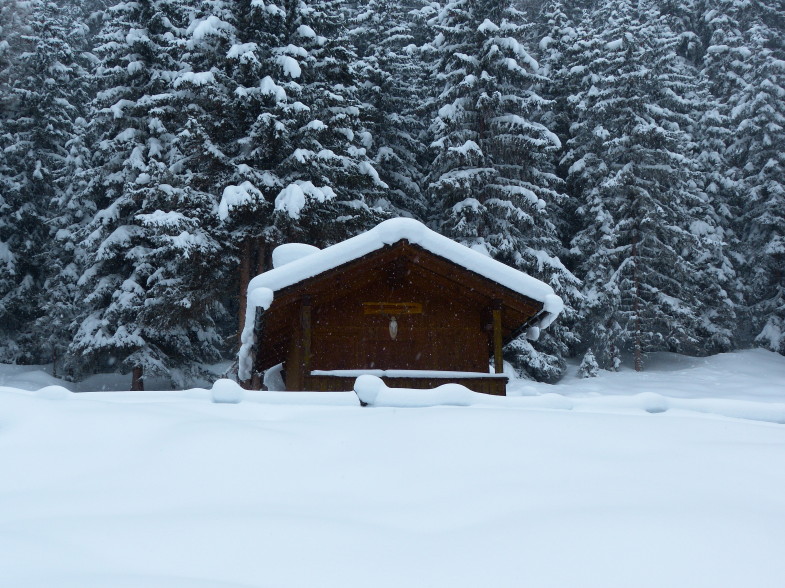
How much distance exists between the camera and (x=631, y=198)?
1019 inches

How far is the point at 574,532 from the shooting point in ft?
8.18

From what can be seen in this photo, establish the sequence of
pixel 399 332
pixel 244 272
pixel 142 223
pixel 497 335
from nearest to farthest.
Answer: pixel 497 335 < pixel 399 332 < pixel 244 272 < pixel 142 223

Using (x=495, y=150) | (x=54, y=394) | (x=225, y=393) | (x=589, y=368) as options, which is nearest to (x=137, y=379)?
(x=495, y=150)

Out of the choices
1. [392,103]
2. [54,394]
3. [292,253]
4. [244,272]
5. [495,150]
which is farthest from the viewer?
[392,103]

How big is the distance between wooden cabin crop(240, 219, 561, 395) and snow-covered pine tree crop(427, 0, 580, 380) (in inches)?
413

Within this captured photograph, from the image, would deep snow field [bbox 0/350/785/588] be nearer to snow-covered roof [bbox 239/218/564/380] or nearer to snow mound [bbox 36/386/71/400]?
snow mound [bbox 36/386/71/400]

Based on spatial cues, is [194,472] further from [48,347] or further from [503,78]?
[48,347]

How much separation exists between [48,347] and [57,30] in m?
14.5

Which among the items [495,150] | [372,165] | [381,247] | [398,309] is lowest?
[398,309]

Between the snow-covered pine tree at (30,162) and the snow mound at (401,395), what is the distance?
2577 centimetres

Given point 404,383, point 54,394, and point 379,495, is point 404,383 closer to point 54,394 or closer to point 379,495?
point 54,394

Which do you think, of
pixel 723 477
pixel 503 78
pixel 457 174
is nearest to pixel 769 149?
pixel 503 78

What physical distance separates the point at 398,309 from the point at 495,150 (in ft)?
45.1

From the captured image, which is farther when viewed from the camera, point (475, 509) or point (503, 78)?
point (503, 78)
